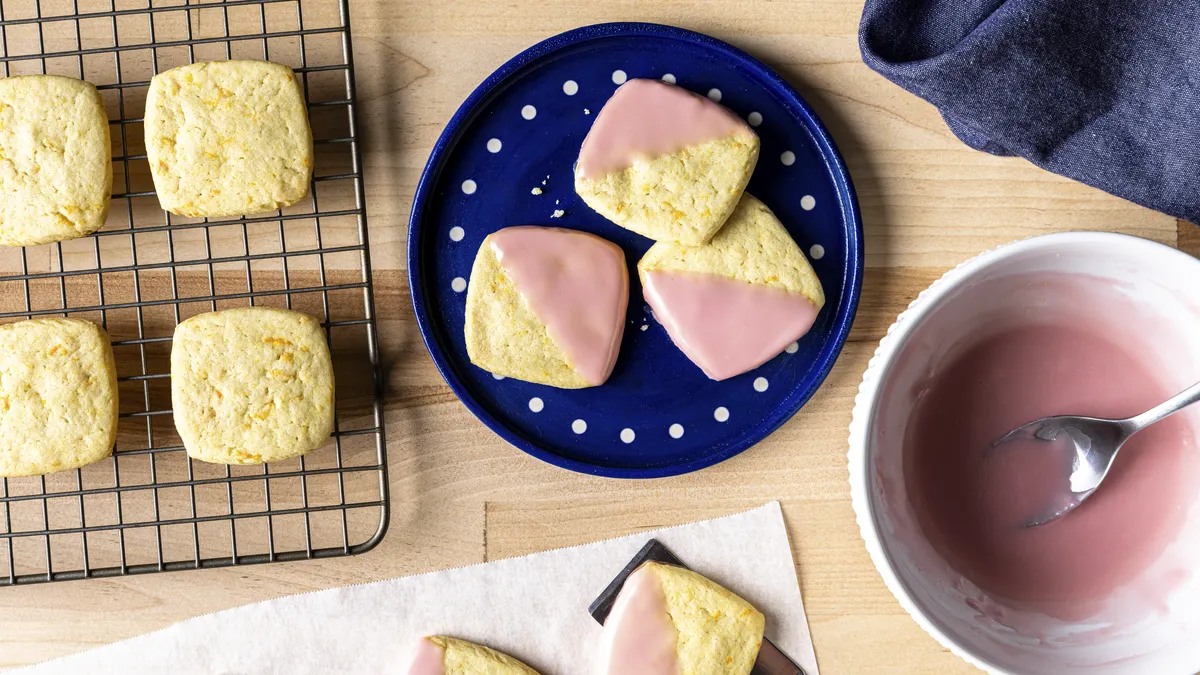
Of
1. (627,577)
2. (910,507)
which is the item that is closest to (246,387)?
(627,577)

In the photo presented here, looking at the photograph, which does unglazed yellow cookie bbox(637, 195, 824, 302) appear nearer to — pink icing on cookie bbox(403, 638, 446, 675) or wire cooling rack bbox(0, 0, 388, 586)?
wire cooling rack bbox(0, 0, 388, 586)

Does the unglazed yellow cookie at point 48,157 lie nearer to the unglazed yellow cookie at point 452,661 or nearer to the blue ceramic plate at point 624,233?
the blue ceramic plate at point 624,233

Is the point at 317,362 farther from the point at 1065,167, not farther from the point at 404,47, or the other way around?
the point at 1065,167

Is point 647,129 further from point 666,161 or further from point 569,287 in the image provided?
point 569,287

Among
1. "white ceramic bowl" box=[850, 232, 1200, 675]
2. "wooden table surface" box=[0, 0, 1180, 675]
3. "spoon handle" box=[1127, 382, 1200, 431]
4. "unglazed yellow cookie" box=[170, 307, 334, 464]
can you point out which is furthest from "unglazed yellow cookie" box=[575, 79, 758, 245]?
"spoon handle" box=[1127, 382, 1200, 431]

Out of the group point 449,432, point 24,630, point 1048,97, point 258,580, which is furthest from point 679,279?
point 24,630
